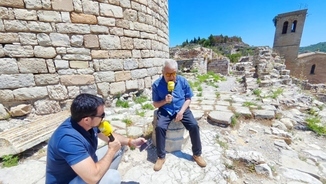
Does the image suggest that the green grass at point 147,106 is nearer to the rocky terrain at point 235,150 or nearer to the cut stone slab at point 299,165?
the rocky terrain at point 235,150

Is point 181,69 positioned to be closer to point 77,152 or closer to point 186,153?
point 186,153

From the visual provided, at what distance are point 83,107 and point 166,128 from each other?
118 centimetres

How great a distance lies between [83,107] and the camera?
4.36 feet

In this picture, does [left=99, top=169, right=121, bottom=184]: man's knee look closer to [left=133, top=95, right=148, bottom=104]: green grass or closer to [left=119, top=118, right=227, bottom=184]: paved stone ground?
[left=119, top=118, right=227, bottom=184]: paved stone ground

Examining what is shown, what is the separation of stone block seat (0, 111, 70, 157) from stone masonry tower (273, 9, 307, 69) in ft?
84.1

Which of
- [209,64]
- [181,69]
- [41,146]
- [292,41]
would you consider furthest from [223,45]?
[41,146]

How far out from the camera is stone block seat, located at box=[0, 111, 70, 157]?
227cm

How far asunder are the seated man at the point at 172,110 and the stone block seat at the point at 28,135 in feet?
6.41

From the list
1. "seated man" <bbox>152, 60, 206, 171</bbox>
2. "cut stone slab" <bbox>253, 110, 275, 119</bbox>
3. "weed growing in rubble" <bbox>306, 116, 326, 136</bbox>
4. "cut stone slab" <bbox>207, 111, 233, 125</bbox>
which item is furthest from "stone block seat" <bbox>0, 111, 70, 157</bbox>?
"weed growing in rubble" <bbox>306, 116, 326, 136</bbox>

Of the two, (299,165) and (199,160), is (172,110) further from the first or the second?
(299,165)

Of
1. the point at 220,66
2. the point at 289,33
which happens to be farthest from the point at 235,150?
the point at 289,33

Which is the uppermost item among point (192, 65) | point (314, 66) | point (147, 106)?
point (314, 66)

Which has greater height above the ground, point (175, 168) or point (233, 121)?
point (233, 121)

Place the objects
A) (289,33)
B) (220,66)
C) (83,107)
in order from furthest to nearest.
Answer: (289,33) < (220,66) < (83,107)
